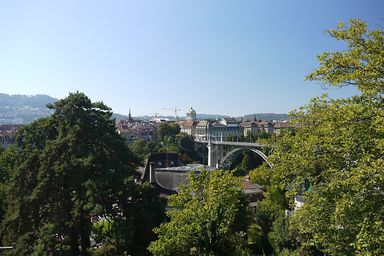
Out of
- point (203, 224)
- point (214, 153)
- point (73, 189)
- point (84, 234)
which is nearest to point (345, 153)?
point (203, 224)

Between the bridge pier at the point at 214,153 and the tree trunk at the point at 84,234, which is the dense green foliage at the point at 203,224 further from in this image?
the bridge pier at the point at 214,153

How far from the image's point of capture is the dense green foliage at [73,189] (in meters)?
18.8

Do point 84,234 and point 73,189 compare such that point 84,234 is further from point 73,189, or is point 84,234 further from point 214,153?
point 214,153

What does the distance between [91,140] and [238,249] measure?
967 cm

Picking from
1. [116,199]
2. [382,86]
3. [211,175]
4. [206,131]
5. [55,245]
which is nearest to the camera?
[382,86]

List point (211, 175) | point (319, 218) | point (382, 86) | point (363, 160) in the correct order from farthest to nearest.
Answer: point (211, 175)
point (319, 218)
point (382, 86)
point (363, 160)

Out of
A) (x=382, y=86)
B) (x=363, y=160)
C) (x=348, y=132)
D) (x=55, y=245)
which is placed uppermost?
(x=382, y=86)

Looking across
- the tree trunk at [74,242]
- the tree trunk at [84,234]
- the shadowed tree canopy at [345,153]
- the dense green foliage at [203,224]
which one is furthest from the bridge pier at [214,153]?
the shadowed tree canopy at [345,153]

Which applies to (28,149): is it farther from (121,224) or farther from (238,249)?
(238,249)

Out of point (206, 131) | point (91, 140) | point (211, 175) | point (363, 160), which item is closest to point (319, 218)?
point (363, 160)

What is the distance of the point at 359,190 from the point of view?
874cm

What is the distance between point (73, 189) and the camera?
2005 cm

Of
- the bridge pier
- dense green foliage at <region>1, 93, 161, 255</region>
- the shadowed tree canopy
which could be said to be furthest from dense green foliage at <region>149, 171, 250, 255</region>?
the bridge pier

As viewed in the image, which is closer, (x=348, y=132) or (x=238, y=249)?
(x=348, y=132)
